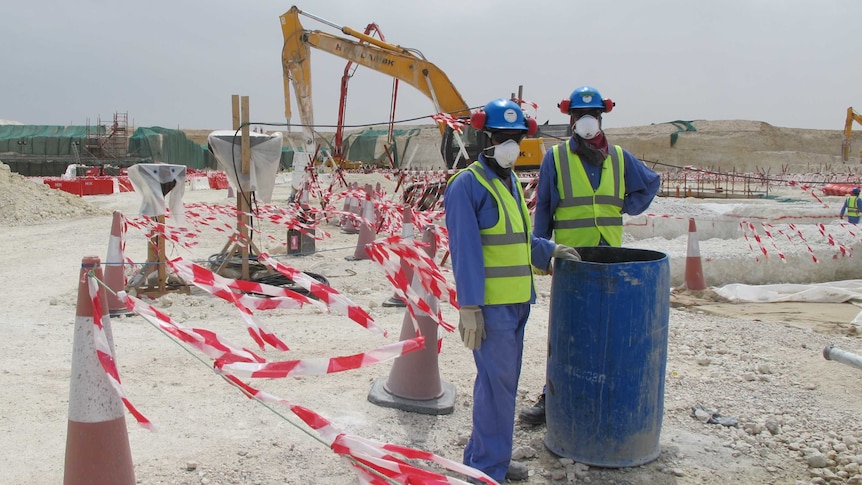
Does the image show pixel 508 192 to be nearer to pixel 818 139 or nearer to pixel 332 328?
pixel 332 328

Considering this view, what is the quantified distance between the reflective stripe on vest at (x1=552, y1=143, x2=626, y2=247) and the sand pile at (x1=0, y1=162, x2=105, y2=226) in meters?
14.9

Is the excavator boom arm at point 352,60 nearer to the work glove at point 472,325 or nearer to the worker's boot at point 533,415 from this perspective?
the worker's boot at point 533,415

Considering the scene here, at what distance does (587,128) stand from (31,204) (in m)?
16.2

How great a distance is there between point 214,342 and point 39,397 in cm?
201

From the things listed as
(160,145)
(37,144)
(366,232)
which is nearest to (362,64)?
(366,232)

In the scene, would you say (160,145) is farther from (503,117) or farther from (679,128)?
(503,117)

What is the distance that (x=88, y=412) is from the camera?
2.45 metres

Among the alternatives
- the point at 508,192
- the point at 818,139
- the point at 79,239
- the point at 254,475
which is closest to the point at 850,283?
the point at 508,192

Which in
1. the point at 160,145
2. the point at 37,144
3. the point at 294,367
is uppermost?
the point at 160,145

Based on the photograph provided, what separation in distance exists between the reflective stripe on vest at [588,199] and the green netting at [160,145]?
45032 millimetres

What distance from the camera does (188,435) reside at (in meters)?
3.45

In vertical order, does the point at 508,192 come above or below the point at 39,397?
above

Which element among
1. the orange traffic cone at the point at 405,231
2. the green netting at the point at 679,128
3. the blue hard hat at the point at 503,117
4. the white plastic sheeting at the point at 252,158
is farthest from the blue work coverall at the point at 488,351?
the green netting at the point at 679,128

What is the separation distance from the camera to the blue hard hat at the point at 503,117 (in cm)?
311
